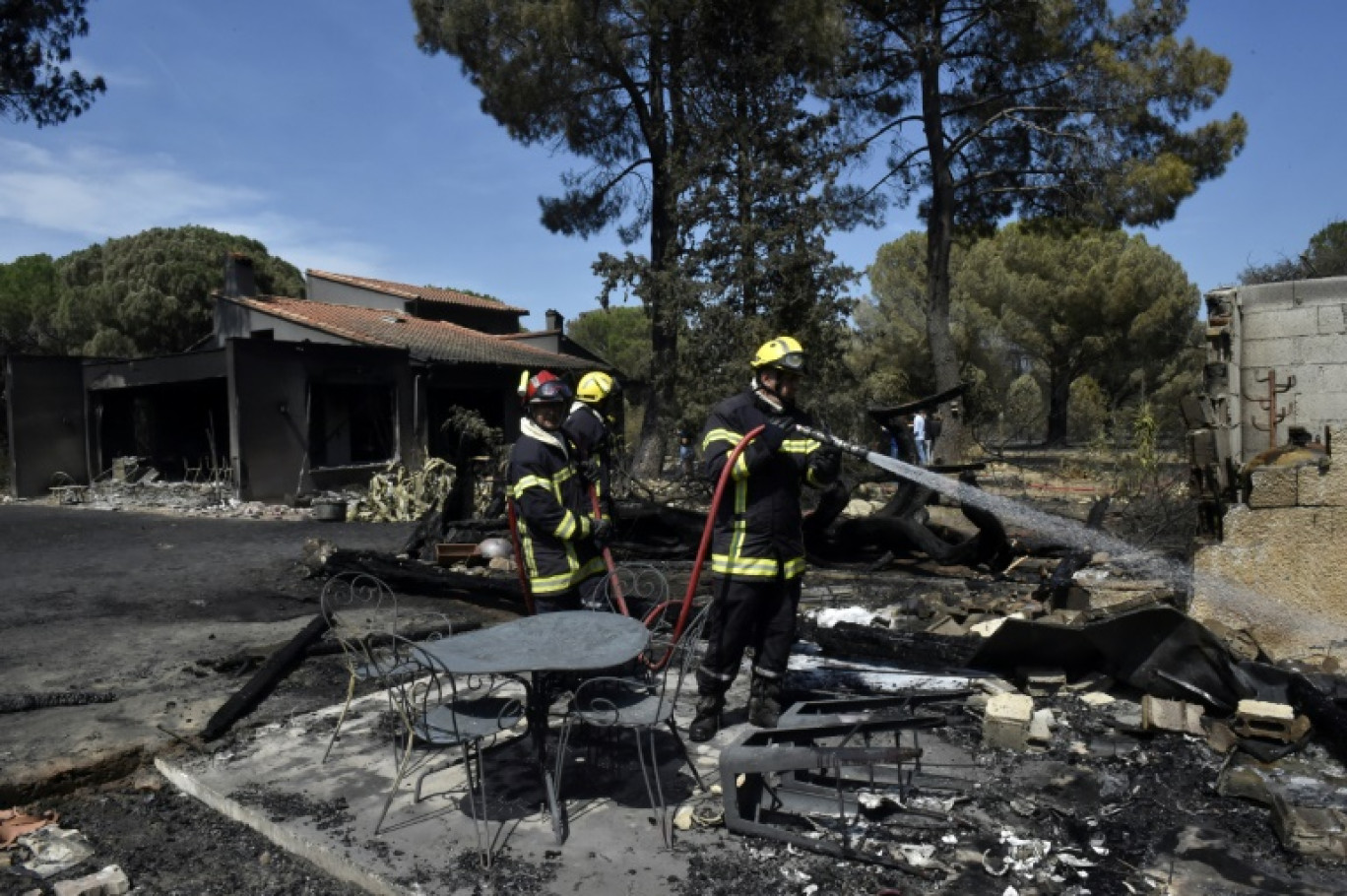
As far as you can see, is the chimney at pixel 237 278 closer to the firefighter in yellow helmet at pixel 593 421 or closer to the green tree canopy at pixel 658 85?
the green tree canopy at pixel 658 85

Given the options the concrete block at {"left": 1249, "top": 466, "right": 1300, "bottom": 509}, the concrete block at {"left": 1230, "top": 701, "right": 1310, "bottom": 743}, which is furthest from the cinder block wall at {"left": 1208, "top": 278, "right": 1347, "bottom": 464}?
the concrete block at {"left": 1230, "top": 701, "right": 1310, "bottom": 743}

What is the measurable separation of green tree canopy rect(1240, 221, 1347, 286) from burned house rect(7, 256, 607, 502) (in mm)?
16460

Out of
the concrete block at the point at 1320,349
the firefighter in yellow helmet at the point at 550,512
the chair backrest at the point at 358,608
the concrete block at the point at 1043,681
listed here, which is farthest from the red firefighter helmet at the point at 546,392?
the concrete block at the point at 1320,349

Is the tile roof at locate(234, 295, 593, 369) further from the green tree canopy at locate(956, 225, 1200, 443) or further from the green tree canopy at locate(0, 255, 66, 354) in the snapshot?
the green tree canopy at locate(956, 225, 1200, 443)

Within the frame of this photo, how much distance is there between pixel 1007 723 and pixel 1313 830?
48.6 inches

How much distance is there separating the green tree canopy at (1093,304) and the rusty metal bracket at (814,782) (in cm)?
2986

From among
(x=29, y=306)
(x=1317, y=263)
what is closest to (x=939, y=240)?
(x=1317, y=263)

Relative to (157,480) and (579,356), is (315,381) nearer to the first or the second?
(157,480)

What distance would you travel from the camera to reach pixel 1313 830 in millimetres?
3359

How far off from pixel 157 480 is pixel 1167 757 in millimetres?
21147

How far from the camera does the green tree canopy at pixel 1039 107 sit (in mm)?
16984

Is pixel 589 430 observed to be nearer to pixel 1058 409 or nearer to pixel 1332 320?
pixel 1332 320

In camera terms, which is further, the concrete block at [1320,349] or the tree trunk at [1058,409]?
the tree trunk at [1058,409]

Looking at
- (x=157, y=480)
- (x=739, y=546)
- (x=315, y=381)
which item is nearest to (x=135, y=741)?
(x=739, y=546)
